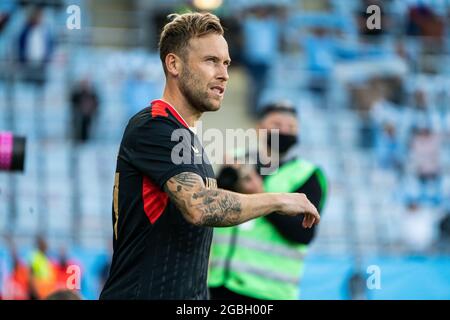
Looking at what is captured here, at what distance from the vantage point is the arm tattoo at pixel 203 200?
13.4ft

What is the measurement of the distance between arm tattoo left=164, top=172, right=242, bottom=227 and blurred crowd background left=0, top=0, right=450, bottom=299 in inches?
247

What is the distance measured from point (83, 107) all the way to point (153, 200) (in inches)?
372

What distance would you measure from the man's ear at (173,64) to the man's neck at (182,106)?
7 cm

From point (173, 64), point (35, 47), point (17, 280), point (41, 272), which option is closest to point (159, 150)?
Result: point (173, 64)

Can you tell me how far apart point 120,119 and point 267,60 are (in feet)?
7.47

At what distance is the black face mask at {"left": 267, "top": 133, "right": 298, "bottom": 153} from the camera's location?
654 cm

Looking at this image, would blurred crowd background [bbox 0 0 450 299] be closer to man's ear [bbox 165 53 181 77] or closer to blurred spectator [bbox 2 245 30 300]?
blurred spectator [bbox 2 245 30 300]

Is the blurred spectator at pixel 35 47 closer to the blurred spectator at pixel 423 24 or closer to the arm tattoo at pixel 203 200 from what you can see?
the blurred spectator at pixel 423 24

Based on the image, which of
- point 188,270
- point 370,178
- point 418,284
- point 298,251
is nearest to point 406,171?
point 370,178

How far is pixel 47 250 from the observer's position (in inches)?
416

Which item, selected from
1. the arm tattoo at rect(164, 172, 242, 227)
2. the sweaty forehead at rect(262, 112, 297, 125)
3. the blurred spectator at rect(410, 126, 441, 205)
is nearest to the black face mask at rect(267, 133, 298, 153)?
the sweaty forehead at rect(262, 112, 297, 125)
